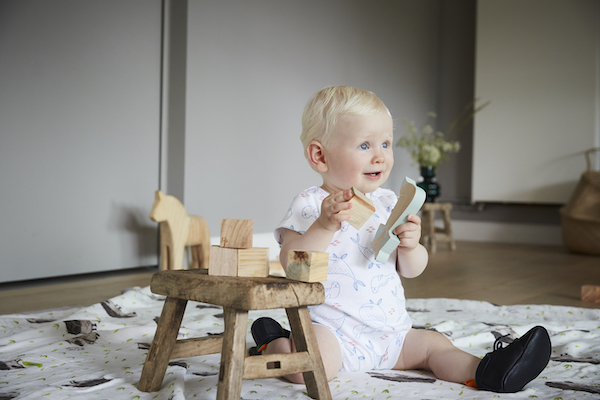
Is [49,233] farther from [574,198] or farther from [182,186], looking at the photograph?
[574,198]

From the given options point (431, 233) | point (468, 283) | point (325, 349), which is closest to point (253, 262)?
point (325, 349)

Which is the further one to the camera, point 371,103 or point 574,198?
point 574,198

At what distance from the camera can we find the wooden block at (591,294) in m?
2.04

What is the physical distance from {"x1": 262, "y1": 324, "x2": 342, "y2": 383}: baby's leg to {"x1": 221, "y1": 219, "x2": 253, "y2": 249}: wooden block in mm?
275

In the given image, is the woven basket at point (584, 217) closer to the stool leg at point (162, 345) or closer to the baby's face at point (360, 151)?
the baby's face at point (360, 151)

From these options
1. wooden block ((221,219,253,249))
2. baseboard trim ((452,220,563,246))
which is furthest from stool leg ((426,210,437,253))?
wooden block ((221,219,253,249))

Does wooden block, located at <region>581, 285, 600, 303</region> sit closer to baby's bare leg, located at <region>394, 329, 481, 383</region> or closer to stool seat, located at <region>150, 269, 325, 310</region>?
baby's bare leg, located at <region>394, 329, 481, 383</region>

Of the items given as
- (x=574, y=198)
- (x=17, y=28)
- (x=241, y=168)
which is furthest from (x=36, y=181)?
(x=574, y=198)

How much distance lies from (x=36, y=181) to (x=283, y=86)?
149cm

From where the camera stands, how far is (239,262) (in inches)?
33.3

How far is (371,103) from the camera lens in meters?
1.05

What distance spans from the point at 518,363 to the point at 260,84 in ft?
7.64

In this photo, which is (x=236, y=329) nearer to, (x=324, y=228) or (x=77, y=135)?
(x=324, y=228)

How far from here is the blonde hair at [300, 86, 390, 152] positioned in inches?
40.9
